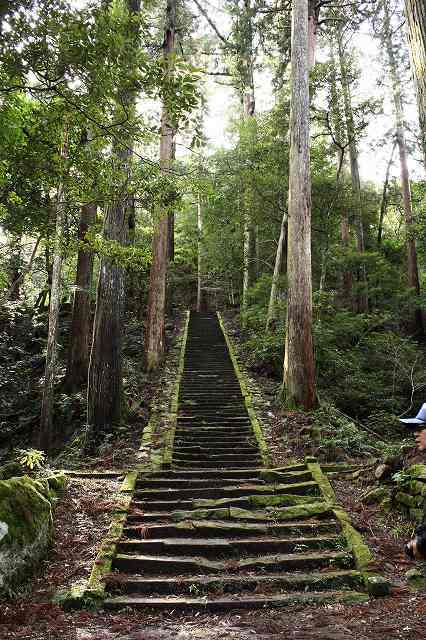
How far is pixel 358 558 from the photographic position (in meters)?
4.71

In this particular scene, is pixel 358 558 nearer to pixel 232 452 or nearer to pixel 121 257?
pixel 232 452

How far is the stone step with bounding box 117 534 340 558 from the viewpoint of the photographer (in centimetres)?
509

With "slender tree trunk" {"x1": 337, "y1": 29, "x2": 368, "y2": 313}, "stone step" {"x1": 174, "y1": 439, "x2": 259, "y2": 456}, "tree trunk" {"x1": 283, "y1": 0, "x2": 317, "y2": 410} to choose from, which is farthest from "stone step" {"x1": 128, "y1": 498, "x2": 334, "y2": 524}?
"slender tree trunk" {"x1": 337, "y1": 29, "x2": 368, "y2": 313}

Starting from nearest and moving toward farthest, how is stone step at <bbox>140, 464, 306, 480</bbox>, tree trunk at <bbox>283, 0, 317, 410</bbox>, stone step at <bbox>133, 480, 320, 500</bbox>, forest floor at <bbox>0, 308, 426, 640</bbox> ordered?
forest floor at <bbox>0, 308, 426, 640</bbox>, stone step at <bbox>133, 480, 320, 500</bbox>, stone step at <bbox>140, 464, 306, 480</bbox>, tree trunk at <bbox>283, 0, 317, 410</bbox>

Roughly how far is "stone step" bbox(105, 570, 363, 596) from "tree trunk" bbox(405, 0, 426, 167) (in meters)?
3.93

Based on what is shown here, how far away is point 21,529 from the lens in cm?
440

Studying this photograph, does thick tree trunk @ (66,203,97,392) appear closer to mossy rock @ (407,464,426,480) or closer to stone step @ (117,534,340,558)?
stone step @ (117,534,340,558)

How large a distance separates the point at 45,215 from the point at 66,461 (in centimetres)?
450

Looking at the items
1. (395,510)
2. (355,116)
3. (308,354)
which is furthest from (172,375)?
(355,116)

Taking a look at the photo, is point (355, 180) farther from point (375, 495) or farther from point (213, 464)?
point (375, 495)

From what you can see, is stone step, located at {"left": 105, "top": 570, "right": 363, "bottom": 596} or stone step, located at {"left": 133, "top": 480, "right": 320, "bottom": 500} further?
stone step, located at {"left": 133, "top": 480, "right": 320, "bottom": 500}

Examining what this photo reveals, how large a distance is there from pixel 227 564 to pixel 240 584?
1.30 feet

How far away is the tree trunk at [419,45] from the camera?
3322mm

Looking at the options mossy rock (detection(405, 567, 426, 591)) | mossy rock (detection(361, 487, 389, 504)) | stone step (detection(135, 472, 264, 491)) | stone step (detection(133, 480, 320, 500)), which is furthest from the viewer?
stone step (detection(135, 472, 264, 491))
